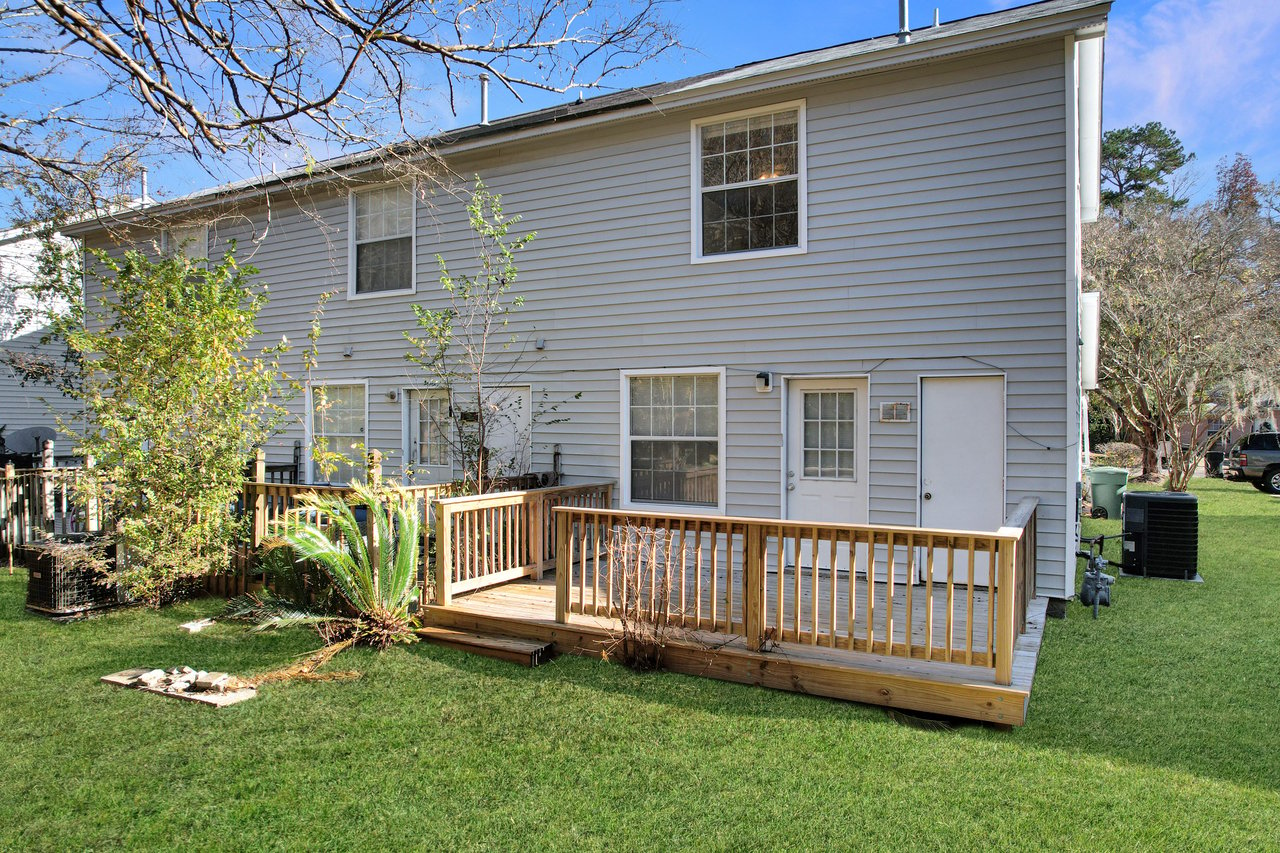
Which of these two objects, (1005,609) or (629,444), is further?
(629,444)

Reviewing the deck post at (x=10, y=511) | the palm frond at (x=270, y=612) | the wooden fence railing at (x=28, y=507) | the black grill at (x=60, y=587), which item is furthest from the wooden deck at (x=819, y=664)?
the deck post at (x=10, y=511)

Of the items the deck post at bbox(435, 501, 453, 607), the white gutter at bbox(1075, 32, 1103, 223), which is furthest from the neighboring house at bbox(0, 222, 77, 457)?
the white gutter at bbox(1075, 32, 1103, 223)

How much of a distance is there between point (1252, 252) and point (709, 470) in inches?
800

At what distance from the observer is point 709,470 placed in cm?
783

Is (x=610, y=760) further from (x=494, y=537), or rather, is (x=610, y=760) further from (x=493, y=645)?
(x=494, y=537)

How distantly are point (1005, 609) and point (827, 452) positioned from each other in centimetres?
333

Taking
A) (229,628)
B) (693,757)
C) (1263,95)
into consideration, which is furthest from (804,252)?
(1263,95)

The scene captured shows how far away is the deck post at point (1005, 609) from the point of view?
13.2ft

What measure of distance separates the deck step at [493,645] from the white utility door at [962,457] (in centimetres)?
368

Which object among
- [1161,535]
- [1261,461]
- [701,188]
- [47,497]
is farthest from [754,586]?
[1261,461]

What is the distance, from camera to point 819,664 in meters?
4.55

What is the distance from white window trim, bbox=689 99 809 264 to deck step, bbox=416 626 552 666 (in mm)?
4318

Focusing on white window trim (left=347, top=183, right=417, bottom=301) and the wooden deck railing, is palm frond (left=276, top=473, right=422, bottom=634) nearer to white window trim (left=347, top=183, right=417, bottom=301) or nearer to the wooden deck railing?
the wooden deck railing

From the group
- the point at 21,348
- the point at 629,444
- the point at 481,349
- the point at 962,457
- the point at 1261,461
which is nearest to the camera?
the point at 962,457
